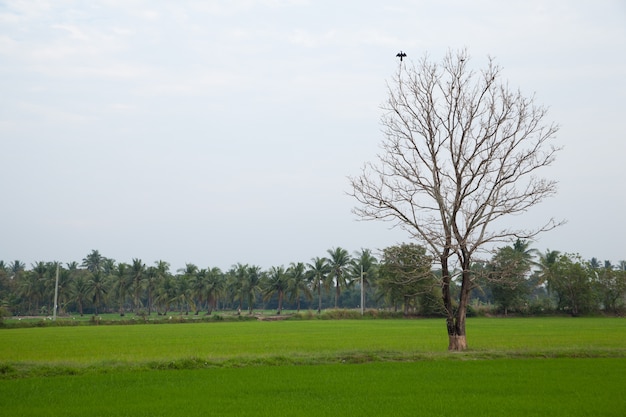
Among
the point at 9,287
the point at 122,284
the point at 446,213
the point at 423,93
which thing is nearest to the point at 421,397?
the point at 446,213

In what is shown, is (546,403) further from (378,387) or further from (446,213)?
(446,213)

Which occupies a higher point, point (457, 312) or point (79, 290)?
point (457, 312)

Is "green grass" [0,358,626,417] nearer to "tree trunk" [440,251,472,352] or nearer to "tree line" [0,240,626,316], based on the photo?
"tree trunk" [440,251,472,352]

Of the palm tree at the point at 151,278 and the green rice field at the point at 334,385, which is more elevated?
the palm tree at the point at 151,278

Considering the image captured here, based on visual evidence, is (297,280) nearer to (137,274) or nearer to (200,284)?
(200,284)

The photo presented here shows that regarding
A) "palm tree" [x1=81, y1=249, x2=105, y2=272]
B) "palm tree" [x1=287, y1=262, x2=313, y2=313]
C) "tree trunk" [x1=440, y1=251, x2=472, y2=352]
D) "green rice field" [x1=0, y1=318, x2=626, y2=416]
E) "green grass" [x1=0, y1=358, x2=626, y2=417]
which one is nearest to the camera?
"green grass" [x1=0, y1=358, x2=626, y2=417]

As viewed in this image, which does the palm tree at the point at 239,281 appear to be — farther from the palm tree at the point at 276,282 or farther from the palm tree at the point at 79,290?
the palm tree at the point at 79,290

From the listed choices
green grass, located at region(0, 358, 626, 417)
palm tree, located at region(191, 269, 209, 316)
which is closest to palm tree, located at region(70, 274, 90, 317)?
palm tree, located at region(191, 269, 209, 316)

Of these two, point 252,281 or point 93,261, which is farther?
point 93,261

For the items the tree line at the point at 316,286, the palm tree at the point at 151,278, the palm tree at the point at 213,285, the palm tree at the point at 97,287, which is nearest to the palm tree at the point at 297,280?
the tree line at the point at 316,286

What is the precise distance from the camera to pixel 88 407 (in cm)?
1195

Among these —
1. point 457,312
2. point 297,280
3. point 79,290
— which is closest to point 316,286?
point 297,280

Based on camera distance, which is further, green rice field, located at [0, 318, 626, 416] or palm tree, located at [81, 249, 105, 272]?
palm tree, located at [81, 249, 105, 272]

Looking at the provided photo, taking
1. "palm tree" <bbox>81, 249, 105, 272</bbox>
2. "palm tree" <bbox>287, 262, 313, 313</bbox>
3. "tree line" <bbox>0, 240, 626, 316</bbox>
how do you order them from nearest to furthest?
"tree line" <bbox>0, 240, 626, 316</bbox>
"palm tree" <bbox>287, 262, 313, 313</bbox>
"palm tree" <bbox>81, 249, 105, 272</bbox>
